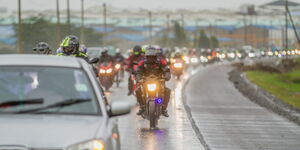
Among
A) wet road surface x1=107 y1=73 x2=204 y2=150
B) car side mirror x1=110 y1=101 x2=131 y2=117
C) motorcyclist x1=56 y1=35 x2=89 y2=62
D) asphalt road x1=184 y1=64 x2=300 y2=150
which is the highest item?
motorcyclist x1=56 y1=35 x2=89 y2=62

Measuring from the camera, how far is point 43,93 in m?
8.47

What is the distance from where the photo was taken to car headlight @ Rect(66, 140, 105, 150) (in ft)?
24.4

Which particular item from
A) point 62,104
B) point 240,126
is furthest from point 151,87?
point 62,104

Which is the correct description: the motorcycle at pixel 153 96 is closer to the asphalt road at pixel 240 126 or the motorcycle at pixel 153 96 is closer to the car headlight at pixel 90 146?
the asphalt road at pixel 240 126

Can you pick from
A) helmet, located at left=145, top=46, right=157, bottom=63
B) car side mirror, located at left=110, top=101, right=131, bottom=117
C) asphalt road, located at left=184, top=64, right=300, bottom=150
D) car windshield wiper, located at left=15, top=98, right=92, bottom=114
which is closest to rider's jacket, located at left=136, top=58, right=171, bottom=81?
helmet, located at left=145, top=46, right=157, bottom=63

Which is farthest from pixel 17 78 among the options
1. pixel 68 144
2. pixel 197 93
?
pixel 197 93

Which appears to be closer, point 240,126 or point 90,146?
point 90,146

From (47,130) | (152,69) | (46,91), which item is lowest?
(152,69)

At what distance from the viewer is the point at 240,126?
66.2 feet

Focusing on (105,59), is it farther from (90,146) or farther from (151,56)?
(90,146)

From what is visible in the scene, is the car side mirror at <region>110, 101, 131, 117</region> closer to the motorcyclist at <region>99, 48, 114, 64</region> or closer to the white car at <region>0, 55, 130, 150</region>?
the white car at <region>0, 55, 130, 150</region>

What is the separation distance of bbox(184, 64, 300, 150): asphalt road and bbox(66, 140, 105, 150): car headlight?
24.5 feet

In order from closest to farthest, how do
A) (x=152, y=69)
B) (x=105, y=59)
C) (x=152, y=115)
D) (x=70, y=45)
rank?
(x=70, y=45)
(x=152, y=115)
(x=152, y=69)
(x=105, y=59)

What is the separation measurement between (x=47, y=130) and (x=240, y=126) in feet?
42.3
